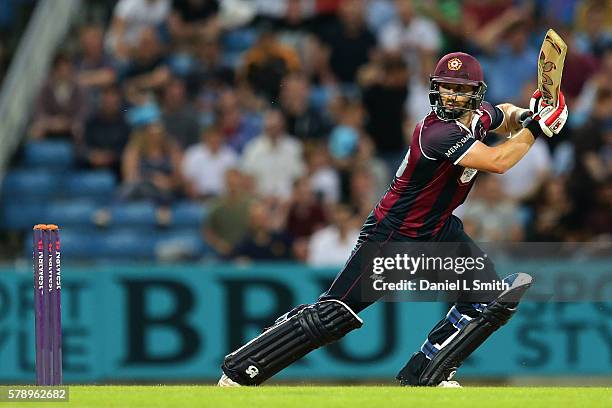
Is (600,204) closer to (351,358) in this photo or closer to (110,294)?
(351,358)

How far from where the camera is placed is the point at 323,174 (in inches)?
634

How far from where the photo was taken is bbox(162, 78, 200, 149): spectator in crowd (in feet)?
55.7

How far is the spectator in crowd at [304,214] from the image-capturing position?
15539 millimetres

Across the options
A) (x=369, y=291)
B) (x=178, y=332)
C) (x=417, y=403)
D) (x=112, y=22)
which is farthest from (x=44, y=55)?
(x=417, y=403)

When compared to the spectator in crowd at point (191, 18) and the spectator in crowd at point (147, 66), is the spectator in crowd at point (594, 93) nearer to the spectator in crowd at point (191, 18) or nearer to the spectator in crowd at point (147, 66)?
the spectator in crowd at point (191, 18)

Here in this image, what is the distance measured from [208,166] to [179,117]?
801 millimetres

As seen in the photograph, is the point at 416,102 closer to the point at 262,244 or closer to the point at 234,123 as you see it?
the point at 234,123

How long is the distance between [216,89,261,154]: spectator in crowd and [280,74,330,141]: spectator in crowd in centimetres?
44

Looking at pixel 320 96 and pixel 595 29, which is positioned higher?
pixel 595 29

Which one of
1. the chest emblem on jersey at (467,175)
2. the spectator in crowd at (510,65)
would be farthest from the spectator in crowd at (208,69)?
the chest emblem on jersey at (467,175)

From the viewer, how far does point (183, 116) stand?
674 inches

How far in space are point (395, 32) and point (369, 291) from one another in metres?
7.56

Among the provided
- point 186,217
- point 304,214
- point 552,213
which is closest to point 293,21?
point 186,217

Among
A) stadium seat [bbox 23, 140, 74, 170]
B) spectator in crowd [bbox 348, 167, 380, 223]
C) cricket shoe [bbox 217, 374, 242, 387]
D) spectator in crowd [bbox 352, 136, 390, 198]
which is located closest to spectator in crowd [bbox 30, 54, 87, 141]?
stadium seat [bbox 23, 140, 74, 170]
